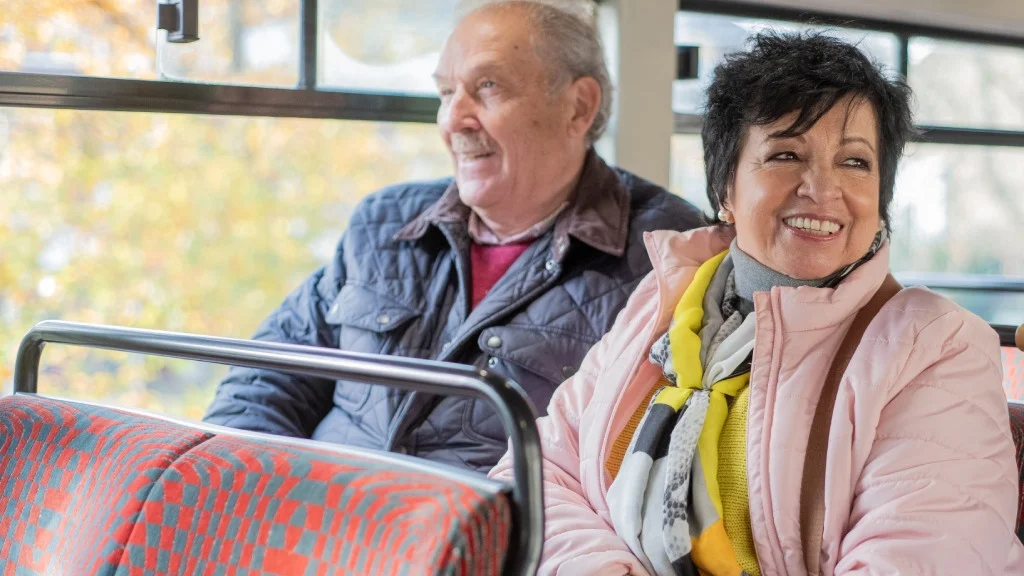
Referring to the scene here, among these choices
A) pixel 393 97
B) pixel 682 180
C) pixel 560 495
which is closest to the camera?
pixel 560 495

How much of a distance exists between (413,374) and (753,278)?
664 mm

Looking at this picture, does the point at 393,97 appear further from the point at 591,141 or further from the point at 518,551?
the point at 518,551

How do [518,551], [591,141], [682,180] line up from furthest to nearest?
[682,180] → [591,141] → [518,551]

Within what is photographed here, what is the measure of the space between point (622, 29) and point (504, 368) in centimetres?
172

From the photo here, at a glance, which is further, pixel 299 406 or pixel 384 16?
pixel 384 16

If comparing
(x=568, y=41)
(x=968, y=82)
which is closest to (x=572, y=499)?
(x=568, y=41)

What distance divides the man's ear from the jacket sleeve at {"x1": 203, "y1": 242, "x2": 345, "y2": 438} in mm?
605

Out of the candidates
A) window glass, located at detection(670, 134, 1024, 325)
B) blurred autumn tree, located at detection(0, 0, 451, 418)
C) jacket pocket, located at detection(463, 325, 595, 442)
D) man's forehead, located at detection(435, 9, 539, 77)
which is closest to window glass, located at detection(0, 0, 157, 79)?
blurred autumn tree, located at detection(0, 0, 451, 418)

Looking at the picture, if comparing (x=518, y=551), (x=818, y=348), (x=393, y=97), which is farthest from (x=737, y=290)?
(x=393, y=97)

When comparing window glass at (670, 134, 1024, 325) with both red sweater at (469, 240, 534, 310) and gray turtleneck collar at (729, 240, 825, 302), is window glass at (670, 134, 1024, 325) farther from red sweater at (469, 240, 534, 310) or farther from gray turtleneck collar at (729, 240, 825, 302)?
gray turtleneck collar at (729, 240, 825, 302)

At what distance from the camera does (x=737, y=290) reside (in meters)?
1.67

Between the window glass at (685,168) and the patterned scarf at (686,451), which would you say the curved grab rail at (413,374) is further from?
the window glass at (685,168)

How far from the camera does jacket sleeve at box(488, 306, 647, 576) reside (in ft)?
4.78

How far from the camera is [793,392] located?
1414 millimetres
